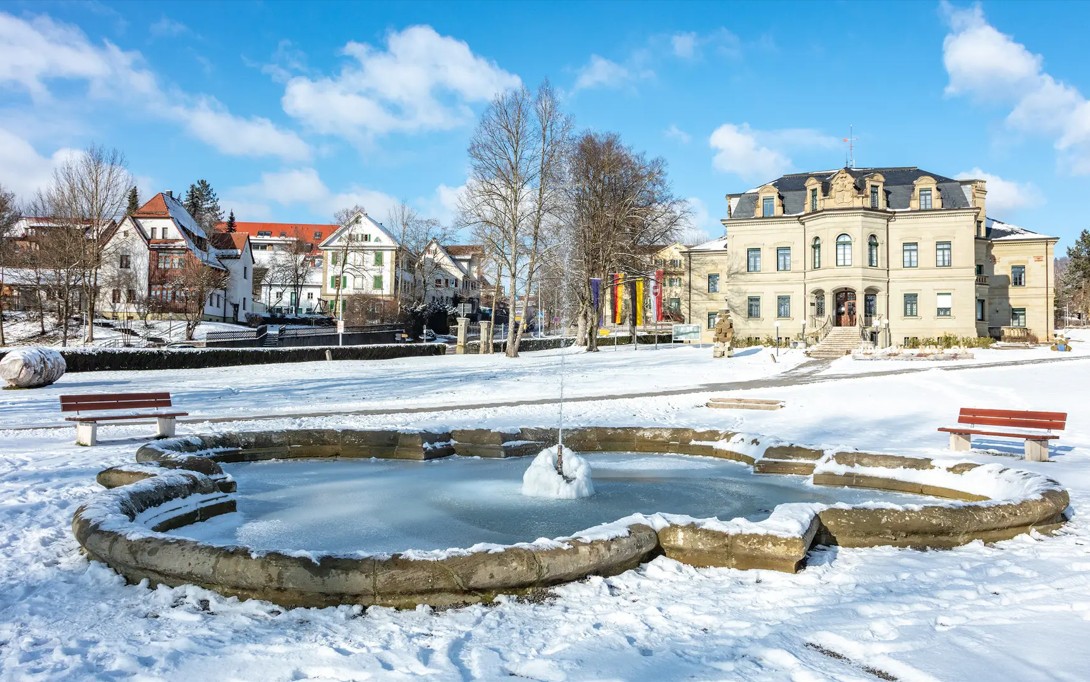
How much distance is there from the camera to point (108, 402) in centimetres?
1376

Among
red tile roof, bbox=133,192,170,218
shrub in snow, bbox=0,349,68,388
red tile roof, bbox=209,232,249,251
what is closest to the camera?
shrub in snow, bbox=0,349,68,388

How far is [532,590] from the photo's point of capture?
5871 millimetres

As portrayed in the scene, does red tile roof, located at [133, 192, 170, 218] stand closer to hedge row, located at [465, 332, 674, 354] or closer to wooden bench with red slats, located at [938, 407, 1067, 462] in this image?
hedge row, located at [465, 332, 674, 354]

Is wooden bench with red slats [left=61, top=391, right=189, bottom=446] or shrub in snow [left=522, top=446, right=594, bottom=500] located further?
wooden bench with red slats [left=61, top=391, right=189, bottom=446]

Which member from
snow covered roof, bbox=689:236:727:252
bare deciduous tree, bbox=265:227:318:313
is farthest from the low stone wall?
bare deciduous tree, bbox=265:227:318:313

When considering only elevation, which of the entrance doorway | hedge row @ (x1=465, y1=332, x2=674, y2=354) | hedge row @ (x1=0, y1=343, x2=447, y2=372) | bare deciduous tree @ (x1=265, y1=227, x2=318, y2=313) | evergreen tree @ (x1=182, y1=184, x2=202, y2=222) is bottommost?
hedge row @ (x1=0, y1=343, x2=447, y2=372)

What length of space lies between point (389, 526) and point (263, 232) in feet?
410

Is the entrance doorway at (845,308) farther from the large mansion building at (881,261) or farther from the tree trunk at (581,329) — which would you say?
the tree trunk at (581,329)

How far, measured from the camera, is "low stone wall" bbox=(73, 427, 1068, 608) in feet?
18.3

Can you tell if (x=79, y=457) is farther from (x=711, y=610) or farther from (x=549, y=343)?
(x=549, y=343)

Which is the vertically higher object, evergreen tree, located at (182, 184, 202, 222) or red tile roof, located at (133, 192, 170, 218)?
evergreen tree, located at (182, 184, 202, 222)

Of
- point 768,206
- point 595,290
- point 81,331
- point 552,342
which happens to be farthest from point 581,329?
point 81,331

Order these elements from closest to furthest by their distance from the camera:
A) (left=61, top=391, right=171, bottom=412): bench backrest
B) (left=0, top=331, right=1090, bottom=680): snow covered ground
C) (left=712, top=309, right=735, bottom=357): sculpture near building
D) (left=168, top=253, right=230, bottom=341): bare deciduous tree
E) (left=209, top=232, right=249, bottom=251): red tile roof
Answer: (left=0, top=331, right=1090, bottom=680): snow covered ground < (left=61, top=391, right=171, bottom=412): bench backrest < (left=712, top=309, right=735, bottom=357): sculpture near building < (left=168, top=253, right=230, bottom=341): bare deciduous tree < (left=209, top=232, right=249, bottom=251): red tile roof

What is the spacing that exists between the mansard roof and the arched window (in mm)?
3733
